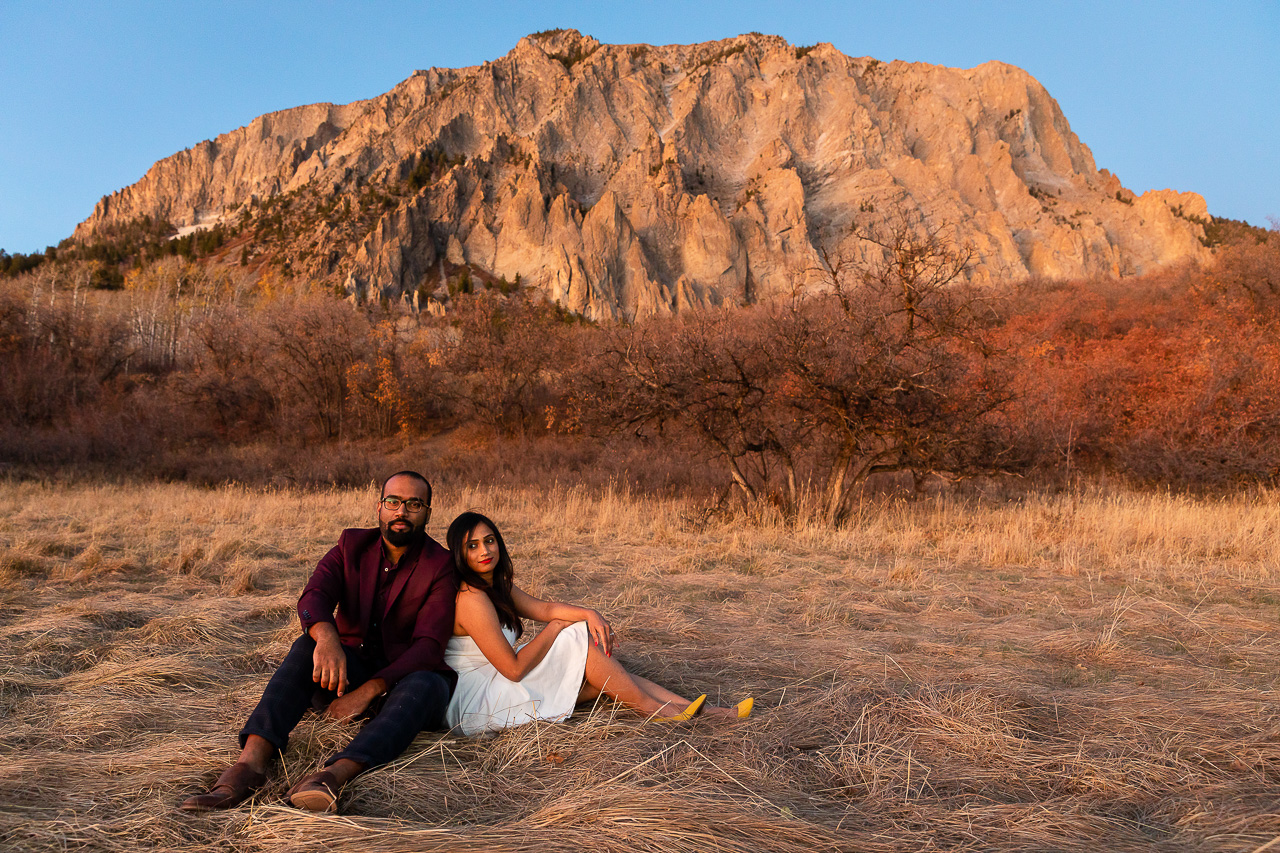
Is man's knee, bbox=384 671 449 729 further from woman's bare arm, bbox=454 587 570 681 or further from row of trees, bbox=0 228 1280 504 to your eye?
row of trees, bbox=0 228 1280 504

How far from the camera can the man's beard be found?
3.18 metres

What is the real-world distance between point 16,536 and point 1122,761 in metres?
10.8

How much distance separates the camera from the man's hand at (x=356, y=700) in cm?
298

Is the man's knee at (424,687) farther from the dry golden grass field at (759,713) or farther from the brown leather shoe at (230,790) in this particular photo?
the brown leather shoe at (230,790)

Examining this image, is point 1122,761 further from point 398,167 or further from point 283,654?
Answer: point 398,167

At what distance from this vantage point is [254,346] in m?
31.5

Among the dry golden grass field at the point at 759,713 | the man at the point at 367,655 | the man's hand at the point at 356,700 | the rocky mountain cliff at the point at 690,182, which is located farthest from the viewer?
the rocky mountain cliff at the point at 690,182

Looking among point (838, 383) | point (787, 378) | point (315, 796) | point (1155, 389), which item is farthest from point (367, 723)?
point (1155, 389)

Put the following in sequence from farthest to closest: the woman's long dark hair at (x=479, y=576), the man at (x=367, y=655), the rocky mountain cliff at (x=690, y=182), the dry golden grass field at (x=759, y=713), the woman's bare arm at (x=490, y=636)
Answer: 1. the rocky mountain cliff at (x=690, y=182)
2. the woman's long dark hair at (x=479, y=576)
3. the woman's bare arm at (x=490, y=636)
4. the man at (x=367, y=655)
5. the dry golden grass field at (x=759, y=713)

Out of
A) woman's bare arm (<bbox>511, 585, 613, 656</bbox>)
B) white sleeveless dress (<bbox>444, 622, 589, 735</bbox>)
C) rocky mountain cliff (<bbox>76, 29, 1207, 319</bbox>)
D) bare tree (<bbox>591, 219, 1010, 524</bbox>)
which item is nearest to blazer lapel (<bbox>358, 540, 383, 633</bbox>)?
white sleeveless dress (<bbox>444, 622, 589, 735</bbox>)

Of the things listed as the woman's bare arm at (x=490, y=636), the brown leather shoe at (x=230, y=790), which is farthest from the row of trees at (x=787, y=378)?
the brown leather shoe at (x=230, y=790)

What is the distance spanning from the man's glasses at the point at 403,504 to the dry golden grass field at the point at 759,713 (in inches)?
36.8

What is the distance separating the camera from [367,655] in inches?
129

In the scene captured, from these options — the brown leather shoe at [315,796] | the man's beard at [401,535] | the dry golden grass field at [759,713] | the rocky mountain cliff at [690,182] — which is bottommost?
the dry golden grass field at [759,713]
